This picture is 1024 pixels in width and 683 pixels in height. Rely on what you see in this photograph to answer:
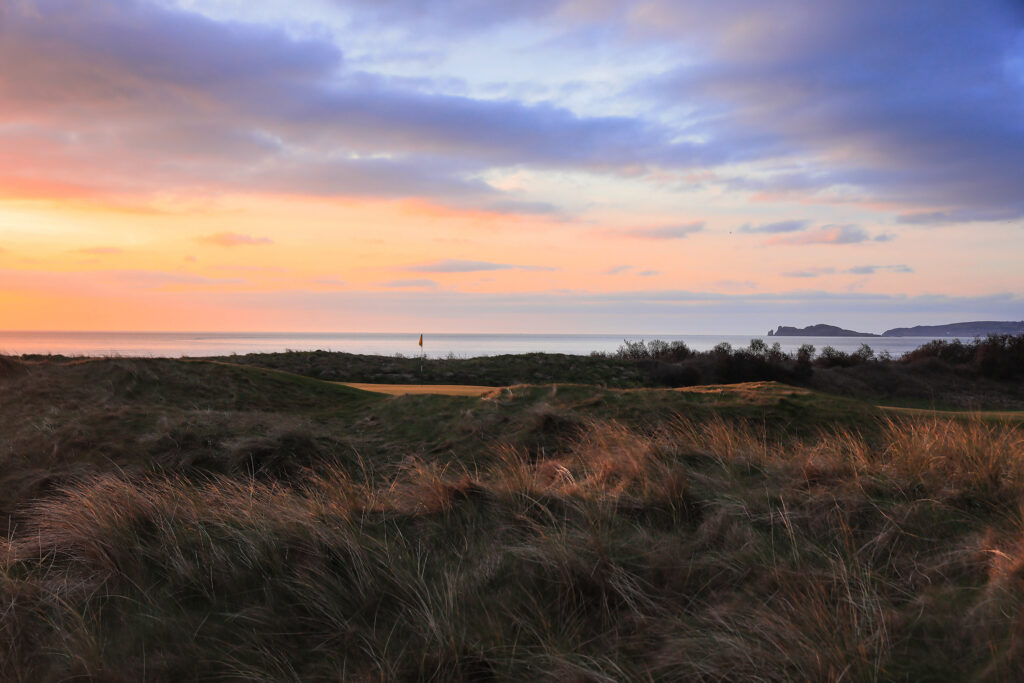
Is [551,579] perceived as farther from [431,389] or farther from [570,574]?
[431,389]

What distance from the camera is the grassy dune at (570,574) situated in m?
2.44

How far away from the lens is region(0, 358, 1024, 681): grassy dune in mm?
2443

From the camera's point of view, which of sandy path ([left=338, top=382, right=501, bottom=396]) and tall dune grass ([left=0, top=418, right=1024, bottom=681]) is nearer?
tall dune grass ([left=0, top=418, right=1024, bottom=681])

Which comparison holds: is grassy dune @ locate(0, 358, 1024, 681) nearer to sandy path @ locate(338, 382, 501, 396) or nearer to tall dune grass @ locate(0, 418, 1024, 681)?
tall dune grass @ locate(0, 418, 1024, 681)

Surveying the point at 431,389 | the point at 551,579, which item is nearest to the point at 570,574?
the point at 551,579

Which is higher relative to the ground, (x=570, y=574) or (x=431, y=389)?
(x=431, y=389)

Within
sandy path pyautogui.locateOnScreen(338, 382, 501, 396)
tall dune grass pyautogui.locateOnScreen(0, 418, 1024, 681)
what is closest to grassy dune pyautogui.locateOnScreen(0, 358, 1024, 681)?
tall dune grass pyautogui.locateOnScreen(0, 418, 1024, 681)

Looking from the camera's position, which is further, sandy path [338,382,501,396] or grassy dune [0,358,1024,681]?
sandy path [338,382,501,396]

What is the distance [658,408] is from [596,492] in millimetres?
4872

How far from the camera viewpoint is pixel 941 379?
65.2 ft

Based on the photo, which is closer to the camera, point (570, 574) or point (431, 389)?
point (570, 574)

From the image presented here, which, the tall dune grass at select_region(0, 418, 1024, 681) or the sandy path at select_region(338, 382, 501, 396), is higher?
the sandy path at select_region(338, 382, 501, 396)

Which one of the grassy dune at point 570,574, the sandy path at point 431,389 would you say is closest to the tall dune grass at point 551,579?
the grassy dune at point 570,574

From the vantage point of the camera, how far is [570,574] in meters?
3.01
